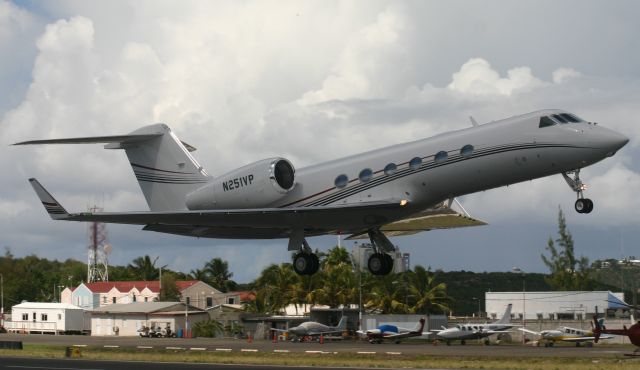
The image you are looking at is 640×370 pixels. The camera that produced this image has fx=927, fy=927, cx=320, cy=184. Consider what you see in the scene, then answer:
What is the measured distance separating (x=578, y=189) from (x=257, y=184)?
436 inches

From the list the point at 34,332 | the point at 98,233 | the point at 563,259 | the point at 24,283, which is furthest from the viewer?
the point at 24,283

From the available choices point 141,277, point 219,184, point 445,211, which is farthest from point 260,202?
point 141,277

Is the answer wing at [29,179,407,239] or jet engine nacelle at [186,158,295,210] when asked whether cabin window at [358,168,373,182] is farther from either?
jet engine nacelle at [186,158,295,210]

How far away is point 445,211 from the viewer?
123 ft

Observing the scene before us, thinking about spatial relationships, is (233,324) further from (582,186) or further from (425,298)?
(582,186)

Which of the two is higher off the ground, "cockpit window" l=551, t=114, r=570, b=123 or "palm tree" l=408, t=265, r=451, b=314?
"cockpit window" l=551, t=114, r=570, b=123

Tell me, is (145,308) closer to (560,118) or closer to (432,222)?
(432,222)

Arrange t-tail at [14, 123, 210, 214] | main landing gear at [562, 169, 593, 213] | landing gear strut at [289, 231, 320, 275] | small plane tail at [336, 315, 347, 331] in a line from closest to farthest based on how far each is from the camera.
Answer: main landing gear at [562, 169, 593, 213], landing gear strut at [289, 231, 320, 275], t-tail at [14, 123, 210, 214], small plane tail at [336, 315, 347, 331]

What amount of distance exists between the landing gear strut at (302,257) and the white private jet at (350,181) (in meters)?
0.04

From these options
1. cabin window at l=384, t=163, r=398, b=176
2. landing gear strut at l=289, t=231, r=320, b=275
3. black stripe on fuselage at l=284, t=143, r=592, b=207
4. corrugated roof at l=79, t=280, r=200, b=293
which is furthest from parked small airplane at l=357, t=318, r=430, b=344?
corrugated roof at l=79, t=280, r=200, b=293

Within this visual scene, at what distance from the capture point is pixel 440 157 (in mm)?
29453

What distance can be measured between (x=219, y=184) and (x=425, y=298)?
49.4 meters

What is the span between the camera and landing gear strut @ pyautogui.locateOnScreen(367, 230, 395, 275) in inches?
1332

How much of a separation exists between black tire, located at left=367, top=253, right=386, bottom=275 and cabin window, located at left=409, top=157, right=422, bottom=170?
506 centimetres
